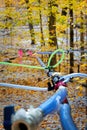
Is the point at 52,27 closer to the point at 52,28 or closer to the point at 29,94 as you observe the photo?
the point at 52,28

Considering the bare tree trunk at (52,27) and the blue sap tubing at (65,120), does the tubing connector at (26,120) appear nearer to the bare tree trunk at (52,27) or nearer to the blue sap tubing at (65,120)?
the blue sap tubing at (65,120)

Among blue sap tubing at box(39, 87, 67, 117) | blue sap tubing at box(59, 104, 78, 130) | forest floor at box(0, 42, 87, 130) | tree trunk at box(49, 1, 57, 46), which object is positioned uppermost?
blue sap tubing at box(39, 87, 67, 117)

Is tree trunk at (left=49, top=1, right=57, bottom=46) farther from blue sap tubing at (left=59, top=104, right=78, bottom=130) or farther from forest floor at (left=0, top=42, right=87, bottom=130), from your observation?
blue sap tubing at (left=59, top=104, right=78, bottom=130)

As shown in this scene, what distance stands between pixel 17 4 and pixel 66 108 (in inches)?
553

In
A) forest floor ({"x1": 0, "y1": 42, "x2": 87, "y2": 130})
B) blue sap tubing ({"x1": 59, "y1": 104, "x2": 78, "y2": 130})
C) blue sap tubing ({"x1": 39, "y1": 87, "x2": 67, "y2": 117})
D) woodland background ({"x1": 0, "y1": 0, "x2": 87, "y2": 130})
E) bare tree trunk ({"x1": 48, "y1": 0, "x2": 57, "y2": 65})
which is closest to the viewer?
blue sap tubing ({"x1": 39, "y1": 87, "x2": 67, "y2": 117})

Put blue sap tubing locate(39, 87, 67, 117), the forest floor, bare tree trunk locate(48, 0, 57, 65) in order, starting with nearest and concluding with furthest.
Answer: blue sap tubing locate(39, 87, 67, 117)
the forest floor
bare tree trunk locate(48, 0, 57, 65)

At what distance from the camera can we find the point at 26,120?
889 millimetres

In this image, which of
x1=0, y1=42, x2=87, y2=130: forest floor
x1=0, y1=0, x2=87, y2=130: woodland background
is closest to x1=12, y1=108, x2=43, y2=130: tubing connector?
x1=0, y1=42, x2=87, y2=130: forest floor

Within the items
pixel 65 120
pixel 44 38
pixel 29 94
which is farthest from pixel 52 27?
pixel 65 120

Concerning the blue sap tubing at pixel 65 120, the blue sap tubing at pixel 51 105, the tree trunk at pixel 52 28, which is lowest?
the tree trunk at pixel 52 28

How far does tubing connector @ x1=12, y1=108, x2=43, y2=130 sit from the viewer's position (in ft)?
2.92

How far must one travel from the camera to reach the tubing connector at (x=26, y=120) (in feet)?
2.92

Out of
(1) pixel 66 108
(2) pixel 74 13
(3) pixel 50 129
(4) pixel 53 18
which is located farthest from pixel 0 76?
(1) pixel 66 108

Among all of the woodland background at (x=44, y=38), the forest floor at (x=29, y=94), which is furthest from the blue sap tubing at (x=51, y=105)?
the woodland background at (x=44, y=38)
